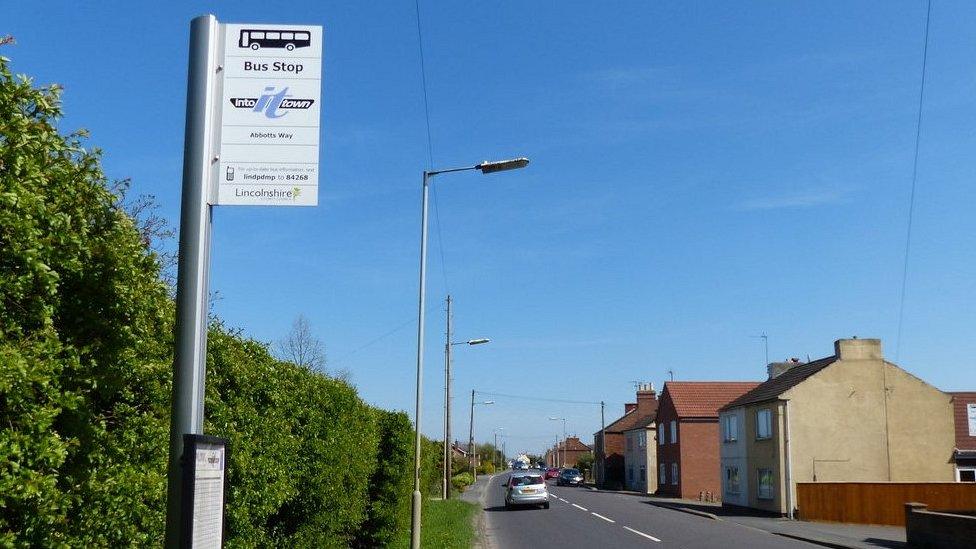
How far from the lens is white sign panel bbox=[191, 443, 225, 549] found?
4203 mm

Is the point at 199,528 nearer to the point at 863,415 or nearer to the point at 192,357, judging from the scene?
the point at 192,357

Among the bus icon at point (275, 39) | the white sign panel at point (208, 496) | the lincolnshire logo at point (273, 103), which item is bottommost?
the white sign panel at point (208, 496)

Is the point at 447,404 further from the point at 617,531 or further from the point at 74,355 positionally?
the point at 74,355

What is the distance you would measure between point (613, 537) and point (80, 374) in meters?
23.0

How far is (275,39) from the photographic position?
198 inches

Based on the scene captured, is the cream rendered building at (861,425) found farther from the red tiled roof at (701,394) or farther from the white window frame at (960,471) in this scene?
the red tiled roof at (701,394)

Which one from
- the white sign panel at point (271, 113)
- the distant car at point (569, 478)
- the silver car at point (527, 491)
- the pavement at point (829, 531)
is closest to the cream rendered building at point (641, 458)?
the distant car at point (569, 478)

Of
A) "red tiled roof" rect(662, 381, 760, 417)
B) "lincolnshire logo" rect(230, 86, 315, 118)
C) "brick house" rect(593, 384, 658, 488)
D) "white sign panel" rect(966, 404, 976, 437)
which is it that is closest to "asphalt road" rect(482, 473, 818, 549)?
"white sign panel" rect(966, 404, 976, 437)

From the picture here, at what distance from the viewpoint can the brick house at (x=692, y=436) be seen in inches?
2447

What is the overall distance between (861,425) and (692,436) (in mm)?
23184

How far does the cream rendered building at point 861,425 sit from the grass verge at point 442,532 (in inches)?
638

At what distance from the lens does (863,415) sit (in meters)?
40.1

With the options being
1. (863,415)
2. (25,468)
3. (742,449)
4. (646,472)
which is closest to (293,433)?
(25,468)

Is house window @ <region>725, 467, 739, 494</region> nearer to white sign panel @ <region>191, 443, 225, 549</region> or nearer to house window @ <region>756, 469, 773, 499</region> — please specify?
house window @ <region>756, 469, 773, 499</region>
